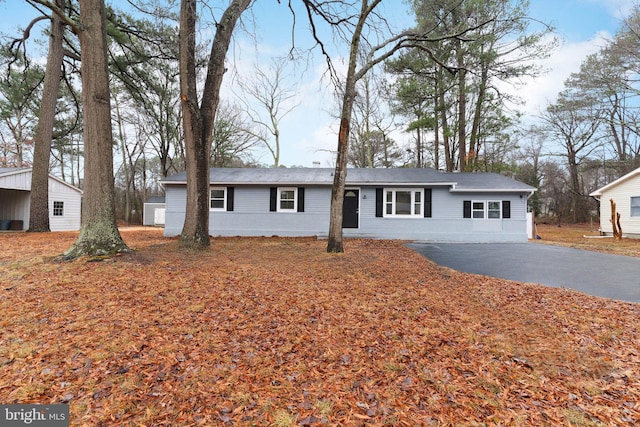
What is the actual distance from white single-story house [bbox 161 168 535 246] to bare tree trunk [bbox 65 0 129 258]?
6141 mm

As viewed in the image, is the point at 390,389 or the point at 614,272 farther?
the point at 614,272

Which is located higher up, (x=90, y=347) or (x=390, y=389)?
(x=90, y=347)

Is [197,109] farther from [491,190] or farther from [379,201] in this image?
[491,190]

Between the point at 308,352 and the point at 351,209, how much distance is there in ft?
32.0

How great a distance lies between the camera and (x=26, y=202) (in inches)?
567

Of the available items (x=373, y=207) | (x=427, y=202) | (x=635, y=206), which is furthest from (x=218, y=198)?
(x=635, y=206)

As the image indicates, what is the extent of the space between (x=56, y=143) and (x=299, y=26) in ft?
69.3

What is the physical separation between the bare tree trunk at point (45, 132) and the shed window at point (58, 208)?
518 cm

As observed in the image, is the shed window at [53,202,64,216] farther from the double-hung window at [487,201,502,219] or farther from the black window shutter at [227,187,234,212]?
the double-hung window at [487,201,502,219]

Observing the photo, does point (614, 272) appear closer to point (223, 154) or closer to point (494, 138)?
point (494, 138)

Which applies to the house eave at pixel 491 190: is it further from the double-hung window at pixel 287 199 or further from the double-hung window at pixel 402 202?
the double-hung window at pixel 287 199

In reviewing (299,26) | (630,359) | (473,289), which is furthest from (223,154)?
(630,359)

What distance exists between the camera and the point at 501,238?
11531 mm

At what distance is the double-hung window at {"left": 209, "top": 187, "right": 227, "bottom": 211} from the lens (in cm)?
1228
